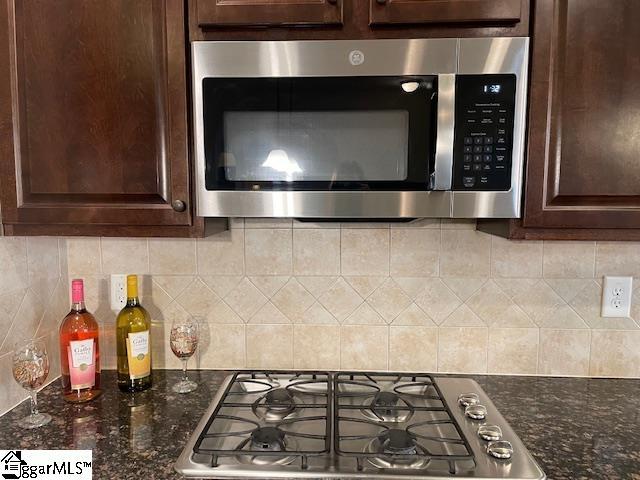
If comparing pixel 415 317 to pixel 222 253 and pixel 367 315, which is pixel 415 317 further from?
pixel 222 253

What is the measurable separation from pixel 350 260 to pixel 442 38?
26.4 inches

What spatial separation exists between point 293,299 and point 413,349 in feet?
1.32

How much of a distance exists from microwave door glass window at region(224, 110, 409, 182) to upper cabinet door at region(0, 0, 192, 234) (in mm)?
166

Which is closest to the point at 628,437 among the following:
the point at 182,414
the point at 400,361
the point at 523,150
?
the point at 400,361

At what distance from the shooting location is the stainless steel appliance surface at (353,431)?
36.9 inches

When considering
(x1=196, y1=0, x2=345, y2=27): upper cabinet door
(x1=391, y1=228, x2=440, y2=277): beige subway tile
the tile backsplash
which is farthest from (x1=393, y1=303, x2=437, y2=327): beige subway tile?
(x1=196, y1=0, x2=345, y2=27): upper cabinet door

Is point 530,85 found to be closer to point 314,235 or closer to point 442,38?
point 442,38

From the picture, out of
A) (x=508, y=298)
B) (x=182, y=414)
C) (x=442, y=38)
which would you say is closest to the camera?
(x=442, y=38)

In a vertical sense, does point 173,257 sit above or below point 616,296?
above

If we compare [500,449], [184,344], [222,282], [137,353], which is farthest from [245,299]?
[500,449]

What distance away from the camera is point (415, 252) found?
1.41m

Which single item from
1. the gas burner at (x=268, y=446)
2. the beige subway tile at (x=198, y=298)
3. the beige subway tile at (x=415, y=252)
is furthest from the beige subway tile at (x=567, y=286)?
the beige subway tile at (x=198, y=298)

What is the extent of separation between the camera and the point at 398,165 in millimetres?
1041

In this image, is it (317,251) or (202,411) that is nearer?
(202,411)
